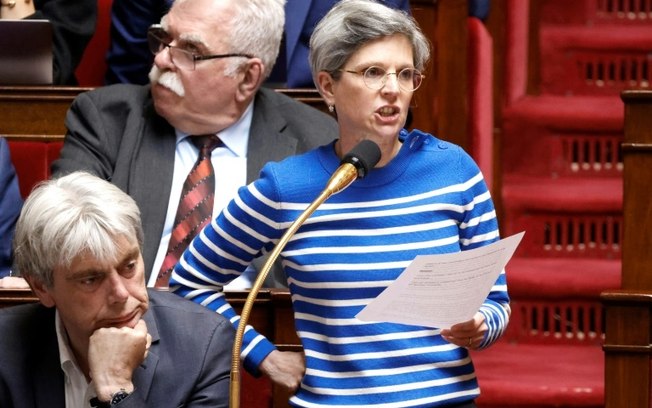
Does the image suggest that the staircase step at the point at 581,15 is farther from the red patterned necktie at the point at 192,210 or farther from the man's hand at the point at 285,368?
the man's hand at the point at 285,368

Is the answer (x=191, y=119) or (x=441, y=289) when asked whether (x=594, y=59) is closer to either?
(x=191, y=119)

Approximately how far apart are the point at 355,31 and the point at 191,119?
57 cm

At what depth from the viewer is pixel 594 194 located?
7.01 feet

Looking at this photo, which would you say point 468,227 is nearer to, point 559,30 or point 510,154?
point 510,154

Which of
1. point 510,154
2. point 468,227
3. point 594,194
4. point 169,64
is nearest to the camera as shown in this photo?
point 468,227

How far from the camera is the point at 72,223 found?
1185 millimetres

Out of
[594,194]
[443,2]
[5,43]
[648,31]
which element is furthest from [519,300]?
[5,43]

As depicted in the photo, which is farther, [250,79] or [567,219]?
[567,219]

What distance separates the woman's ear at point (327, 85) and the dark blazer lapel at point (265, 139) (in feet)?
1.51

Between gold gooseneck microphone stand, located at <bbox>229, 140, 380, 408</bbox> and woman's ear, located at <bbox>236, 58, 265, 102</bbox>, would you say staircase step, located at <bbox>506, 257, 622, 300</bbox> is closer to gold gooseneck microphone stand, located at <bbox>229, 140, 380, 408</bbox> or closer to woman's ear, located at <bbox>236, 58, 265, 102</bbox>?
woman's ear, located at <bbox>236, 58, 265, 102</bbox>

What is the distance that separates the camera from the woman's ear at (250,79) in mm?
1784

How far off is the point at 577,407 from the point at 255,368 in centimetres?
70

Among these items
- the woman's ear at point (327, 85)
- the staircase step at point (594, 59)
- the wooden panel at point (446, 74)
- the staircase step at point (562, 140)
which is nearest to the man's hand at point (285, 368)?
the woman's ear at point (327, 85)

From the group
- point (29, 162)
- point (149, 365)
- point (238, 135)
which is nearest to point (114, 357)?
point (149, 365)
